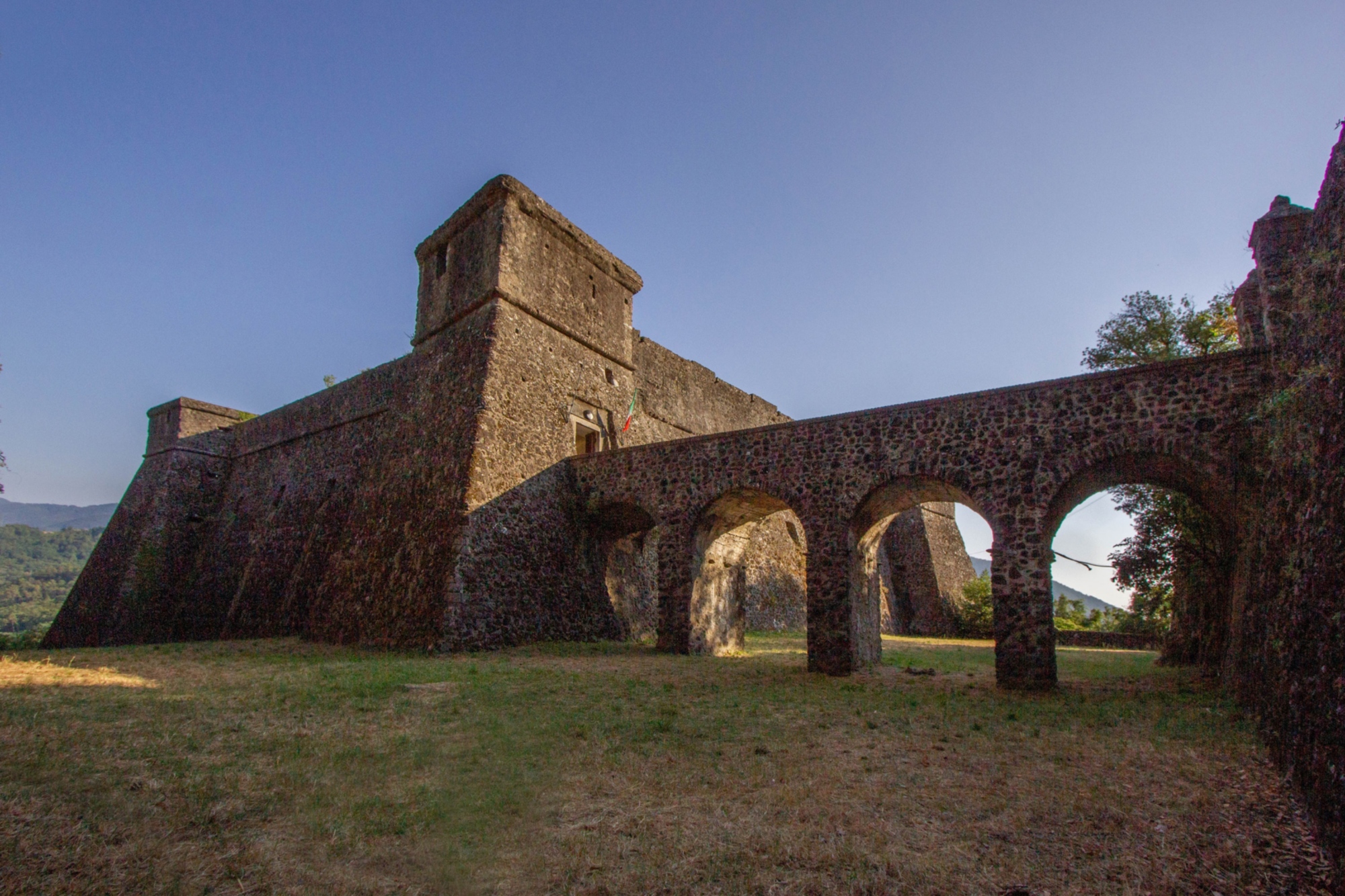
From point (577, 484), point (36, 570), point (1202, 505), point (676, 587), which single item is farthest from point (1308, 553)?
point (36, 570)

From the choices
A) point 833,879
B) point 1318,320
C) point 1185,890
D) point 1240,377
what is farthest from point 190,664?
point 1240,377

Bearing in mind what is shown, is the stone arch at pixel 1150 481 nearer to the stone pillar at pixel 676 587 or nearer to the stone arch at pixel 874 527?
the stone arch at pixel 874 527

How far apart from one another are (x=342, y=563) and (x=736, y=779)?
13.6 metres

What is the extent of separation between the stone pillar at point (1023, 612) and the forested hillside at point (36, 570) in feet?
142

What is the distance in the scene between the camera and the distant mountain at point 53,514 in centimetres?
12838

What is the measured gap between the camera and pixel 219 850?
3449mm

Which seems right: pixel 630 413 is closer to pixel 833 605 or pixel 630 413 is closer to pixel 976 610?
pixel 833 605

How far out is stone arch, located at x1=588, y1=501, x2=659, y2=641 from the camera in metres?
15.4

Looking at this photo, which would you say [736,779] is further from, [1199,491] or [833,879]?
[1199,491]

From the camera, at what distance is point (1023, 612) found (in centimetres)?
958

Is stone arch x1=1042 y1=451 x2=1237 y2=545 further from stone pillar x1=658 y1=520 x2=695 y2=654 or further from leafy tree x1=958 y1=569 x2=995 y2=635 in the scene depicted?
leafy tree x1=958 y1=569 x2=995 y2=635

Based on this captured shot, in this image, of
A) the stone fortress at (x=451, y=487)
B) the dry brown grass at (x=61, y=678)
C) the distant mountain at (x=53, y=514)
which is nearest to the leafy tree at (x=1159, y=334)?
the stone fortress at (x=451, y=487)

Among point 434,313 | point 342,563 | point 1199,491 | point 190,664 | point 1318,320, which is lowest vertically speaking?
point 190,664

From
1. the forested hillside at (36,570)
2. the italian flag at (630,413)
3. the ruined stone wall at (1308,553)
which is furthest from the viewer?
the forested hillside at (36,570)
